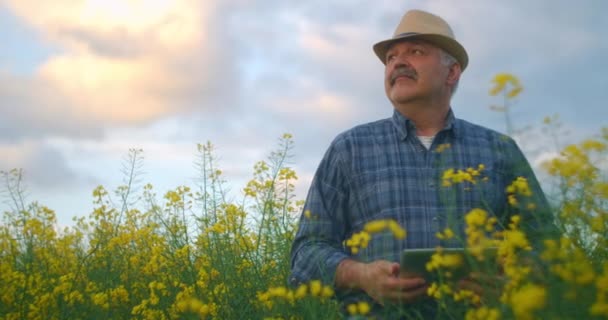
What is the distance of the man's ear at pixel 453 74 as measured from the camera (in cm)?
373

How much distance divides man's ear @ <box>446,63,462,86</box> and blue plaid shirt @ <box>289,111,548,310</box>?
Answer: 0.23 meters

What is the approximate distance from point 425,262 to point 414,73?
1.37 m

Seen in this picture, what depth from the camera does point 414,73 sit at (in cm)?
352

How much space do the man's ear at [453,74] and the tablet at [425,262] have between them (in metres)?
1.48

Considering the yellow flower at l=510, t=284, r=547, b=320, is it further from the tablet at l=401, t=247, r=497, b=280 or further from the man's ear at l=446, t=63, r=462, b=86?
the man's ear at l=446, t=63, r=462, b=86

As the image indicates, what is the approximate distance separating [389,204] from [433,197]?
8.4 inches

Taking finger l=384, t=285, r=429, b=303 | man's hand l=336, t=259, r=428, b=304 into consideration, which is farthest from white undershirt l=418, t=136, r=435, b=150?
finger l=384, t=285, r=429, b=303

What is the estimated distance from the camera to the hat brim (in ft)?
11.9

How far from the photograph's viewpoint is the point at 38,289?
4.41m

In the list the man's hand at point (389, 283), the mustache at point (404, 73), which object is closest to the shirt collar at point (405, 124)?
the mustache at point (404, 73)

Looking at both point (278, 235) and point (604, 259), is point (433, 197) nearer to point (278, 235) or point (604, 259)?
point (604, 259)

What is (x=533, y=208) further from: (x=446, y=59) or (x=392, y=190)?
(x=446, y=59)

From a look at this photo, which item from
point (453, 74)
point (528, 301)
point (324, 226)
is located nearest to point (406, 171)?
point (324, 226)

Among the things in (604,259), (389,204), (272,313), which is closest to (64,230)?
(272,313)
